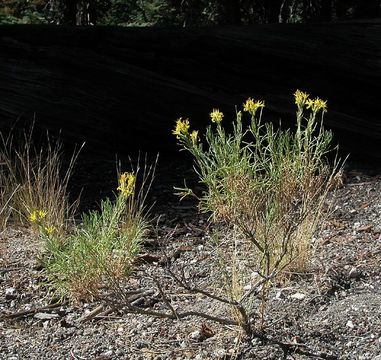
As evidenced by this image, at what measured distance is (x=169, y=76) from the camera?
22.1 ft

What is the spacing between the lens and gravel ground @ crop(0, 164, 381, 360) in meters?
3.20

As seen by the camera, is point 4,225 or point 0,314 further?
point 4,225

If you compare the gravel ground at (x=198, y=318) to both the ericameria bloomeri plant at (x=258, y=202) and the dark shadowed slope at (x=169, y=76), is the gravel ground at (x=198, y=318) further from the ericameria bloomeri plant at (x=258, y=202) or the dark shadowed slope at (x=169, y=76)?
the dark shadowed slope at (x=169, y=76)

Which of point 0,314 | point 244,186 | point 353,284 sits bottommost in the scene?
point 0,314

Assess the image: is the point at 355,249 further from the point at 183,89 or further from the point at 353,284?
the point at 183,89

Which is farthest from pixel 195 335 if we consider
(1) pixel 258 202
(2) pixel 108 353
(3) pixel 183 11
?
(3) pixel 183 11

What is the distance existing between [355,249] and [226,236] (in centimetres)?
73

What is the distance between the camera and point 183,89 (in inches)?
259

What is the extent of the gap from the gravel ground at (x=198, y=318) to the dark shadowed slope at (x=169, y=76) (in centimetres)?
213

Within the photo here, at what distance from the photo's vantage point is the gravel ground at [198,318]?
3199mm

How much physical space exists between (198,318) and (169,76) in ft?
11.8

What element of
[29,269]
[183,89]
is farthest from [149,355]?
[183,89]

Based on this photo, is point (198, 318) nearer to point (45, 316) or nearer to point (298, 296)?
point (298, 296)

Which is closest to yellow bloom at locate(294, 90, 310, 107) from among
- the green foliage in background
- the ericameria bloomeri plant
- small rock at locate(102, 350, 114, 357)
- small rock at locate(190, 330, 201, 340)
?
the ericameria bloomeri plant
